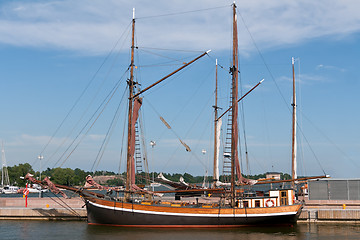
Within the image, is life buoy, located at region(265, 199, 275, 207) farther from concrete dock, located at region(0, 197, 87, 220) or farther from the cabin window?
concrete dock, located at region(0, 197, 87, 220)

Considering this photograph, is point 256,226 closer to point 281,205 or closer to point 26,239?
point 281,205

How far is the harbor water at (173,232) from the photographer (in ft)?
122

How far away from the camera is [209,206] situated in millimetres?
43062

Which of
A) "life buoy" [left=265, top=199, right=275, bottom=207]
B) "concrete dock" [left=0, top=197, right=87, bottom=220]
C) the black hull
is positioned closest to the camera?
the black hull

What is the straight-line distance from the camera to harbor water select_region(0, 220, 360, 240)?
122 ft

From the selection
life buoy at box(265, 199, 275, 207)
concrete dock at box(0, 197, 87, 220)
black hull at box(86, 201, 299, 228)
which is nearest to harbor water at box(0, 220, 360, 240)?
black hull at box(86, 201, 299, 228)

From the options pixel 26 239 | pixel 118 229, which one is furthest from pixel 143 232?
pixel 26 239

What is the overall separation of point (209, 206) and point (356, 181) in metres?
18.9

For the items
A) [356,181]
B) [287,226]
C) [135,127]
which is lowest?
[287,226]

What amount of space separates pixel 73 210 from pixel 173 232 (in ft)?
48.3

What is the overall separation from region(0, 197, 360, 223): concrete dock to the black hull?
12.0ft

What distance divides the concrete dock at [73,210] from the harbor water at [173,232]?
3.50 ft

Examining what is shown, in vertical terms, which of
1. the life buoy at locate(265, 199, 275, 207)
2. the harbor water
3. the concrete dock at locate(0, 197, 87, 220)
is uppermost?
the life buoy at locate(265, 199, 275, 207)

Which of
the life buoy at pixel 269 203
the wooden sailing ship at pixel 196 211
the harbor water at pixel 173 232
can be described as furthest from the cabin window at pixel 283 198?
the harbor water at pixel 173 232
